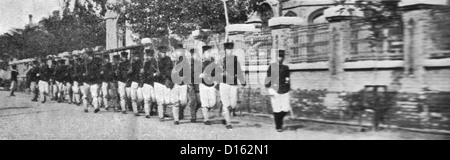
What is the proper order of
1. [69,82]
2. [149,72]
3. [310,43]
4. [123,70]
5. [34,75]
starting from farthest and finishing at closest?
[34,75] → [69,82] → [123,70] → [310,43] → [149,72]

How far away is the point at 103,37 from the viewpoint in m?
34.3

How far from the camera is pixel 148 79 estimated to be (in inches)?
484

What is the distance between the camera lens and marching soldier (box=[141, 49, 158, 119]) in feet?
39.8

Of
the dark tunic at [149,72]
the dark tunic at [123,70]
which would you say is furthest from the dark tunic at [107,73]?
the dark tunic at [149,72]

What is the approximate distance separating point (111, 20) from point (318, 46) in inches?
826

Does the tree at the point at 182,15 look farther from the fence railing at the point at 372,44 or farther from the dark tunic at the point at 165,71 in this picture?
the fence railing at the point at 372,44

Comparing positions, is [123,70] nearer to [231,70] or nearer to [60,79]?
[231,70]

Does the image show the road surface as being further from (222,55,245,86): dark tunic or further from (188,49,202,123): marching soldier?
(222,55,245,86): dark tunic

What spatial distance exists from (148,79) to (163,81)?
539mm

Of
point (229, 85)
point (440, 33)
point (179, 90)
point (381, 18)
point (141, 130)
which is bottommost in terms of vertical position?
point (141, 130)

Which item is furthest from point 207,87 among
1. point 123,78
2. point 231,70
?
point 123,78

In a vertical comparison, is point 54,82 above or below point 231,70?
below

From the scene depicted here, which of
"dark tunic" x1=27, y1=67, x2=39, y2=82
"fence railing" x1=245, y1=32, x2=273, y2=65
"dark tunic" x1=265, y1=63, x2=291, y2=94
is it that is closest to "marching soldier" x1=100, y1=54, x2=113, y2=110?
"fence railing" x1=245, y1=32, x2=273, y2=65

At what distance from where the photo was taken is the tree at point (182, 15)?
64.6 feet
